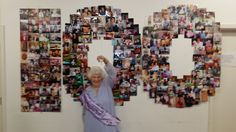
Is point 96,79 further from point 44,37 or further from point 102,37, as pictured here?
point 44,37

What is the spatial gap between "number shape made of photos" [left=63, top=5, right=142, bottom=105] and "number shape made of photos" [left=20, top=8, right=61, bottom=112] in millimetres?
119

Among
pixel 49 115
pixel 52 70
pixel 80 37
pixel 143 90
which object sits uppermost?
pixel 80 37

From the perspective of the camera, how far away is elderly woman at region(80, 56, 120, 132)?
2.96 metres

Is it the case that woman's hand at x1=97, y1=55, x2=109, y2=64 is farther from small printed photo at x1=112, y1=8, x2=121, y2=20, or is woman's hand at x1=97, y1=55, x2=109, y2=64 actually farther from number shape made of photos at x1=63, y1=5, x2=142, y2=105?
small printed photo at x1=112, y1=8, x2=121, y2=20

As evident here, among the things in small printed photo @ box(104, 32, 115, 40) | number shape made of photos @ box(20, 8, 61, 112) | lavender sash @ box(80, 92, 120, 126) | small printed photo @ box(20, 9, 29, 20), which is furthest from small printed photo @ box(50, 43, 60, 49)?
lavender sash @ box(80, 92, 120, 126)

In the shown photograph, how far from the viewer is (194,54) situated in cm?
316

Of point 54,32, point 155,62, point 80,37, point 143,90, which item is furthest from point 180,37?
point 54,32

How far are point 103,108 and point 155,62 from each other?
747 mm

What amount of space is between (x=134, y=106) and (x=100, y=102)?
1.47 feet

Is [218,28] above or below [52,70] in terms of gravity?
above

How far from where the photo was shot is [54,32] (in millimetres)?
3158

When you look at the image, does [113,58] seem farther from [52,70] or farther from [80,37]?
[52,70]

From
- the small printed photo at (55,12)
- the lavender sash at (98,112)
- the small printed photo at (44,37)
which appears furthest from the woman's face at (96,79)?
the small printed photo at (55,12)

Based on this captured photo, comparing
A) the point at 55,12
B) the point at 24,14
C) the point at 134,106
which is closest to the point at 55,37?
the point at 55,12
